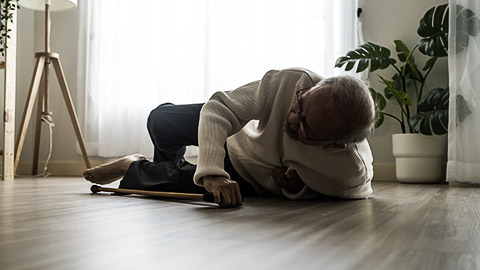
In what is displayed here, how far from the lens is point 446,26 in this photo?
302 centimetres

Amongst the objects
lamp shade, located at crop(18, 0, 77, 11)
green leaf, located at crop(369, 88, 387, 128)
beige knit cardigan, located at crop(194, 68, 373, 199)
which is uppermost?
lamp shade, located at crop(18, 0, 77, 11)

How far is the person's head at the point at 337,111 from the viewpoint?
48.8 inches

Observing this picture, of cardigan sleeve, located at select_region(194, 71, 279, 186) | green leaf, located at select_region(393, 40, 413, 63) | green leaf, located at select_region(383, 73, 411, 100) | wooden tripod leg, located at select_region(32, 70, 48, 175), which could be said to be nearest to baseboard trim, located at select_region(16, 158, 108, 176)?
wooden tripod leg, located at select_region(32, 70, 48, 175)

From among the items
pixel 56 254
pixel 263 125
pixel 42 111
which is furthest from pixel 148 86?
pixel 56 254

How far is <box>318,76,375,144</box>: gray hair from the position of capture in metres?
1.24

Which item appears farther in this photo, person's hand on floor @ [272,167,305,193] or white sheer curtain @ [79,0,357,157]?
white sheer curtain @ [79,0,357,157]

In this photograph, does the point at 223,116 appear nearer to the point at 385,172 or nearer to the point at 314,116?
the point at 314,116

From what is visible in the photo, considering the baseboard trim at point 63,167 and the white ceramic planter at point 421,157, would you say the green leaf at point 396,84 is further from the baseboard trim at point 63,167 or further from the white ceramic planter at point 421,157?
the baseboard trim at point 63,167

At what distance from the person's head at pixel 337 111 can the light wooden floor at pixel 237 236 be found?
0.20 metres

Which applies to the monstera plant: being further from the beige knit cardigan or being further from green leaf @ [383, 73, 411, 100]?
the beige knit cardigan

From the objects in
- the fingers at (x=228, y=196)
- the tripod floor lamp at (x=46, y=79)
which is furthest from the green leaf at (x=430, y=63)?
the tripod floor lamp at (x=46, y=79)

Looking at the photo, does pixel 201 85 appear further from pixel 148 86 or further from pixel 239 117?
pixel 239 117

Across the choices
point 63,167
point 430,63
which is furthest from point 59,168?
point 430,63

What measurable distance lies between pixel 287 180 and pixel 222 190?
0.38 meters
